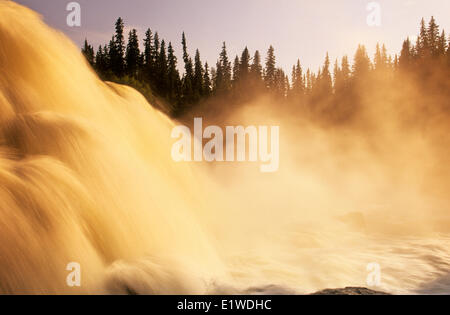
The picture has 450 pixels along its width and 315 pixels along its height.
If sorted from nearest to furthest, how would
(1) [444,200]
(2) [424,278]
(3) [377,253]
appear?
1. (2) [424,278]
2. (3) [377,253]
3. (1) [444,200]

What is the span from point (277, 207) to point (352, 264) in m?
6.40

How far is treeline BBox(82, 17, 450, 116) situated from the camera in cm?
3647

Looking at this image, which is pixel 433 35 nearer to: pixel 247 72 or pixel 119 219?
pixel 247 72

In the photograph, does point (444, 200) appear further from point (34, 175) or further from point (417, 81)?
point (417, 81)

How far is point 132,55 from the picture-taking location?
3725 cm

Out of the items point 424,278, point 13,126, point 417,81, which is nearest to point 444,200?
point 424,278

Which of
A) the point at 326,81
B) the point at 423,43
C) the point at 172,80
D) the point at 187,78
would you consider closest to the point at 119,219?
the point at 172,80

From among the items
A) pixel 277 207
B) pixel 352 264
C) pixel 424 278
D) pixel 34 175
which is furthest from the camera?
pixel 277 207

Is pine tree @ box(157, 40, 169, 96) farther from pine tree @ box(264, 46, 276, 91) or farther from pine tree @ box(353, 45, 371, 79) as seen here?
pine tree @ box(353, 45, 371, 79)

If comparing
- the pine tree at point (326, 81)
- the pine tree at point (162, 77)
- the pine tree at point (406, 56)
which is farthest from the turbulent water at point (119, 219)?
the pine tree at point (326, 81)

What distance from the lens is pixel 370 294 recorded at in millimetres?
3232

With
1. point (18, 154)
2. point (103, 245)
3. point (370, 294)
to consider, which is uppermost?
point (18, 154)

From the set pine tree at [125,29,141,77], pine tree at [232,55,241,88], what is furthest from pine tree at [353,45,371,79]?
pine tree at [125,29,141,77]

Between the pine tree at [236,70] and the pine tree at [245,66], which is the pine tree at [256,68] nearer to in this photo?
the pine tree at [245,66]
